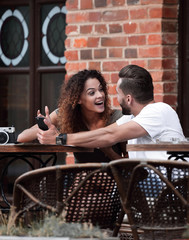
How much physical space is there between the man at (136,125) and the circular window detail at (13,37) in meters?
2.17

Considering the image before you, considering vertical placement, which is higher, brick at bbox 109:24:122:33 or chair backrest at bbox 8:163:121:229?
brick at bbox 109:24:122:33

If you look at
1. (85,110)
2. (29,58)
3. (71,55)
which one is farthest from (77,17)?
(85,110)

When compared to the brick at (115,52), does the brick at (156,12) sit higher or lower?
higher

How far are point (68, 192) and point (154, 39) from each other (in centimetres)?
264

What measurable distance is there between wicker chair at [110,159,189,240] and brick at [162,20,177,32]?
8.50 feet

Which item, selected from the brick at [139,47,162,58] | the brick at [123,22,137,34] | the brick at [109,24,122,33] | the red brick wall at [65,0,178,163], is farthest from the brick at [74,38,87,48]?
the brick at [139,47,162,58]

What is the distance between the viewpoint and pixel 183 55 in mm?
5465

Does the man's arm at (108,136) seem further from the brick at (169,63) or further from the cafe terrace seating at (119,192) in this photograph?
the brick at (169,63)

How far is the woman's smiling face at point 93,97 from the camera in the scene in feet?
15.1

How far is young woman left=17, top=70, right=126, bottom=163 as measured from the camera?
462 cm

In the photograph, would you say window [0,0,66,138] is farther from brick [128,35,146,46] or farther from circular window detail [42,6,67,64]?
brick [128,35,146,46]

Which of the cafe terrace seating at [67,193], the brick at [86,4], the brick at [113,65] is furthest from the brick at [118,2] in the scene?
the cafe terrace seating at [67,193]

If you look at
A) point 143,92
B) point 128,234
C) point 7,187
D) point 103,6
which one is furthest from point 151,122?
point 7,187

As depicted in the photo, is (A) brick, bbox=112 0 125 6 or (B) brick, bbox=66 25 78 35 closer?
(A) brick, bbox=112 0 125 6
